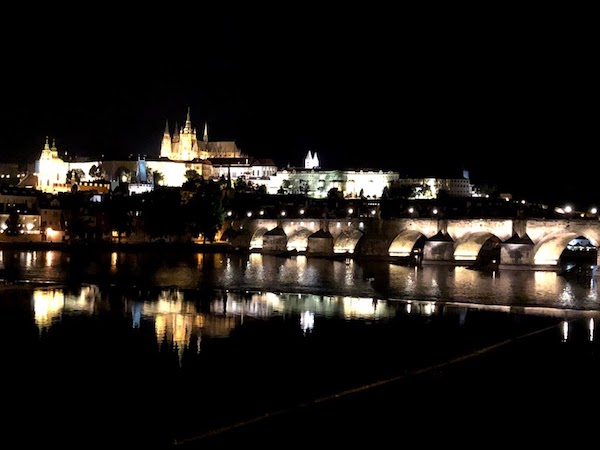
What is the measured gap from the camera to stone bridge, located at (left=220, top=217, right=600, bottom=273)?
34.6m

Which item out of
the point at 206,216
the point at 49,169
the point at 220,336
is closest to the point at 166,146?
the point at 49,169

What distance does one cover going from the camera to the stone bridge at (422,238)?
1361 inches

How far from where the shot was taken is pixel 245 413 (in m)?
12.3

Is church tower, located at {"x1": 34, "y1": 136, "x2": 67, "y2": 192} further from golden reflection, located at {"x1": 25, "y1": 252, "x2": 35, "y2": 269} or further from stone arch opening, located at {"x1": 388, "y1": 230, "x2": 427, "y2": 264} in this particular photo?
stone arch opening, located at {"x1": 388, "y1": 230, "x2": 427, "y2": 264}

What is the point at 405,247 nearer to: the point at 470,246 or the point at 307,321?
the point at 470,246

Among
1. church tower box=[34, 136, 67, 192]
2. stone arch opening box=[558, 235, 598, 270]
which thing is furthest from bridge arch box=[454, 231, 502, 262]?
church tower box=[34, 136, 67, 192]

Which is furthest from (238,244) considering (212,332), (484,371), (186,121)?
(186,121)

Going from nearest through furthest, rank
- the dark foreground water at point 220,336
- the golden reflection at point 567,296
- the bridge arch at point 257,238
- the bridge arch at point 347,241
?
the dark foreground water at point 220,336 < the golden reflection at point 567,296 < the bridge arch at point 347,241 < the bridge arch at point 257,238

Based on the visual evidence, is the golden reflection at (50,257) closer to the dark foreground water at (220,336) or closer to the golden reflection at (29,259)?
the golden reflection at (29,259)

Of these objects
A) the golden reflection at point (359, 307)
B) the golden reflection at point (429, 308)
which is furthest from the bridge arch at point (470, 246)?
the golden reflection at point (359, 307)

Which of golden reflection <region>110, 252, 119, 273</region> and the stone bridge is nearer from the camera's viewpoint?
golden reflection <region>110, 252, 119, 273</region>

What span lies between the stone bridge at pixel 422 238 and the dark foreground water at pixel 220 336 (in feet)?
7.53

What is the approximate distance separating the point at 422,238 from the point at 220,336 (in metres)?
29.6

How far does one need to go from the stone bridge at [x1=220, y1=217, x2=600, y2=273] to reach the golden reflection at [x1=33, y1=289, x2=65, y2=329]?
18068mm
